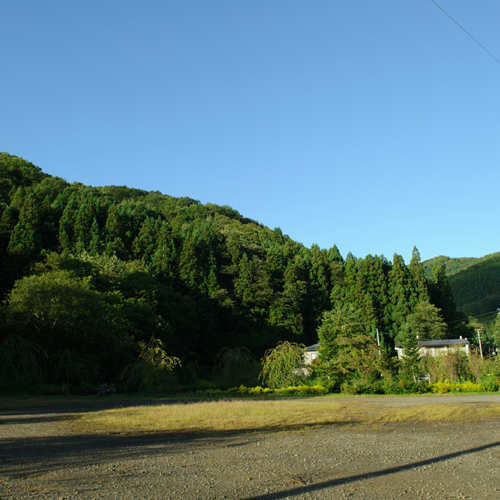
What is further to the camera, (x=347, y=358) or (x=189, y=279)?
(x=189, y=279)

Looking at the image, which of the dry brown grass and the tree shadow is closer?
the tree shadow

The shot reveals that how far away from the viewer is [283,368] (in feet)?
98.5

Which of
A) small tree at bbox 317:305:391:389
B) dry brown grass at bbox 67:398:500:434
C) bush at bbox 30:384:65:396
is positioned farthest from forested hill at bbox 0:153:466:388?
dry brown grass at bbox 67:398:500:434

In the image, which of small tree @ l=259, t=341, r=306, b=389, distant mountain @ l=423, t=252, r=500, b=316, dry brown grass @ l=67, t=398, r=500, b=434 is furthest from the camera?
distant mountain @ l=423, t=252, r=500, b=316

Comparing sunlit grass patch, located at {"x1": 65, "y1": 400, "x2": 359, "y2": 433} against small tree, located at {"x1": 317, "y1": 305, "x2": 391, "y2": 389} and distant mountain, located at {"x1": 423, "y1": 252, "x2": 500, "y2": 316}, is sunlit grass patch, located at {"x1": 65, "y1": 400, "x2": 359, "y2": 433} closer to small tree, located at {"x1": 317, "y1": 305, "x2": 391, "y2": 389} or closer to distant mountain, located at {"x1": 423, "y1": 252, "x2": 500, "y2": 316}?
small tree, located at {"x1": 317, "y1": 305, "x2": 391, "y2": 389}

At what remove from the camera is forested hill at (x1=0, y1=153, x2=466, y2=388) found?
40.9 meters

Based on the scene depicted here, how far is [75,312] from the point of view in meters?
28.3

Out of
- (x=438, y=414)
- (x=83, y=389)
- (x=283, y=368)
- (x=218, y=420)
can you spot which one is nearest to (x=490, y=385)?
(x=283, y=368)

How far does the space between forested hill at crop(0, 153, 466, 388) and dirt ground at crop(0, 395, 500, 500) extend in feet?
78.8

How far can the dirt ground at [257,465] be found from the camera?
5.20m

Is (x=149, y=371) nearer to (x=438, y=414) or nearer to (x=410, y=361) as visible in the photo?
(x=410, y=361)

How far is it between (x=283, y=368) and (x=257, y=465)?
2387 cm

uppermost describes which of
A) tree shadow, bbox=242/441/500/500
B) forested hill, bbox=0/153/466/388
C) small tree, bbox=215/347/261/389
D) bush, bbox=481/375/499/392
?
forested hill, bbox=0/153/466/388

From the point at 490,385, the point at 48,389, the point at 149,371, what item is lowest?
the point at 490,385
